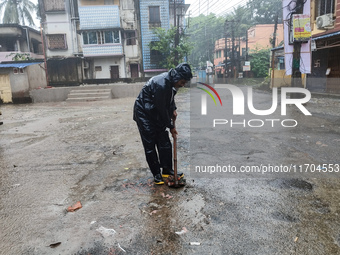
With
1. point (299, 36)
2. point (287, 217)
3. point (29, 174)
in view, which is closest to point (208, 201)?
point (287, 217)

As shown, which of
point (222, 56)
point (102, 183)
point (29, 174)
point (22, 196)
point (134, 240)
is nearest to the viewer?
point (134, 240)

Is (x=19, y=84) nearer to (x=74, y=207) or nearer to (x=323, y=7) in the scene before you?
(x=74, y=207)

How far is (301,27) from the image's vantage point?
34.0 feet

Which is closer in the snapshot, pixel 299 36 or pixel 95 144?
pixel 95 144

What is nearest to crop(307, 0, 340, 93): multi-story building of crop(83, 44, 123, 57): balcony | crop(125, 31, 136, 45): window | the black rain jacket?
the black rain jacket

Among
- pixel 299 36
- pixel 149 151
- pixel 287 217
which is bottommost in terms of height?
pixel 287 217

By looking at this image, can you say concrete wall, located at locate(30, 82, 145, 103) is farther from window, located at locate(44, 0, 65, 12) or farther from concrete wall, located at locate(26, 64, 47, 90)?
window, located at locate(44, 0, 65, 12)

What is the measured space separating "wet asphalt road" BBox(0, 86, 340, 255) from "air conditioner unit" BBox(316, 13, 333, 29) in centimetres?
1210

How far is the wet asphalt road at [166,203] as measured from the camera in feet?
7.27

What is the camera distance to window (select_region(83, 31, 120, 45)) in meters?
26.1

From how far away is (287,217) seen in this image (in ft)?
8.37

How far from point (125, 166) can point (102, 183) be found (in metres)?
0.67

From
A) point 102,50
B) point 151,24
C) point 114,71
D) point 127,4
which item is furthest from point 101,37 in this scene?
point 151,24

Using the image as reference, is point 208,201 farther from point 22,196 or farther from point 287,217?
point 22,196
